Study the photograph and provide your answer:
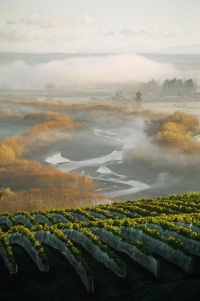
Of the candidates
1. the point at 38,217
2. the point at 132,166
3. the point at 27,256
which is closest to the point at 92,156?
the point at 132,166

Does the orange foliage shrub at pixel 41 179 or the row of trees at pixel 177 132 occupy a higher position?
the row of trees at pixel 177 132

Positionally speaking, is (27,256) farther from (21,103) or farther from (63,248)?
(21,103)

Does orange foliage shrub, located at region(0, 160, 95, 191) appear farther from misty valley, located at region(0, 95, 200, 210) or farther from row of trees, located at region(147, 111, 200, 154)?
row of trees, located at region(147, 111, 200, 154)

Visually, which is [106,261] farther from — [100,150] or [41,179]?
[100,150]

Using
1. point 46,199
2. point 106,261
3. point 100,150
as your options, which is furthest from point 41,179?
point 106,261

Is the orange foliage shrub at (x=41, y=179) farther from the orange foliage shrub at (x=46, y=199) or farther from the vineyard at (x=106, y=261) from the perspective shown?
the vineyard at (x=106, y=261)

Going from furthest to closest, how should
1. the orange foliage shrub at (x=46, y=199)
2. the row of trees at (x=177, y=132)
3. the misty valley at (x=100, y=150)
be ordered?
the row of trees at (x=177, y=132)
the misty valley at (x=100, y=150)
the orange foliage shrub at (x=46, y=199)

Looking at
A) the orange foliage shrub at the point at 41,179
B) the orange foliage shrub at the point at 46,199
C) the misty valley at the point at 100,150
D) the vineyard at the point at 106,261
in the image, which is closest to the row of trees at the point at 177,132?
the misty valley at the point at 100,150

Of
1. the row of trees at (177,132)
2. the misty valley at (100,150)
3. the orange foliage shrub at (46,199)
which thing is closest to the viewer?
the orange foliage shrub at (46,199)

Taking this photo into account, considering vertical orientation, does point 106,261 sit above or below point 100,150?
above
